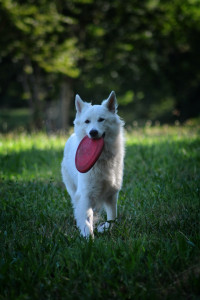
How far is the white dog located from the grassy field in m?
0.23

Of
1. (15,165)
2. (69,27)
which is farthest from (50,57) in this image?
(15,165)

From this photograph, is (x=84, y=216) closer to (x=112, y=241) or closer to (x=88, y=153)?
(x=112, y=241)

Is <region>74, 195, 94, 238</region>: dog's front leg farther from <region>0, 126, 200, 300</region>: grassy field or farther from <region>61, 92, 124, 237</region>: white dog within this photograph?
<region>0, 126, 200, 300</region>: grassy field

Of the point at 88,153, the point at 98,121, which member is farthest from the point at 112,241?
the point at 98,121

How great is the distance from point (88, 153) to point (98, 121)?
44cm

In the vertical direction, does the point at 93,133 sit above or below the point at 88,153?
above

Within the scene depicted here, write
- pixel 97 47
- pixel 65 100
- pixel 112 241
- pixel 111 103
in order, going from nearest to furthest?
pixel 112 241 → pixel 111 103 → pixel 97 47 → pixel 65 100

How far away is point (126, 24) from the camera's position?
1667 centimetres

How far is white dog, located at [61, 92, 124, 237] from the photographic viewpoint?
3887 mm

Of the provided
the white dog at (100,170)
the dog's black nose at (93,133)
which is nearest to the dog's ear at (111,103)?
the white dog at (100,170)

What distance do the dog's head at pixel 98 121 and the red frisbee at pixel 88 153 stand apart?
0.30ft

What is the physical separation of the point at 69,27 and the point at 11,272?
51.7 feet

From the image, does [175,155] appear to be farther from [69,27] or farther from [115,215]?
[69,27]

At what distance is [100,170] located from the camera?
396 cm
